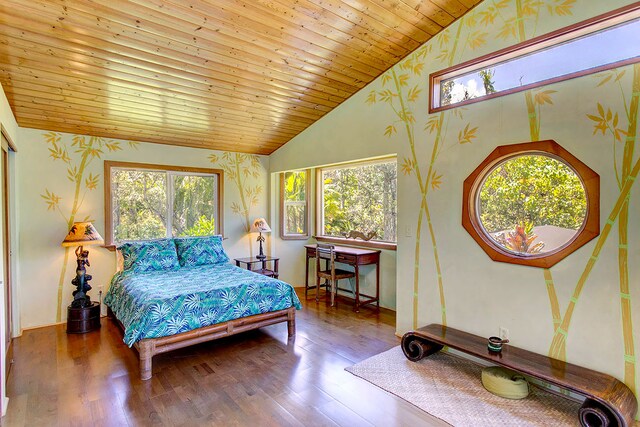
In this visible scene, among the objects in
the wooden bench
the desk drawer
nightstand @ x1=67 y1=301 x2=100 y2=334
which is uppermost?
the desk drawer

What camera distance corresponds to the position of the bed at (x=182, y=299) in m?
2.91

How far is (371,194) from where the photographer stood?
5047mm

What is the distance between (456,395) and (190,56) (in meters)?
3.60

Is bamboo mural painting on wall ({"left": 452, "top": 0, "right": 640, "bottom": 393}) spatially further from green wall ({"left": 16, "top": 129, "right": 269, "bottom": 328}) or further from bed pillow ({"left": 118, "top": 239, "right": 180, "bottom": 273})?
green wall ({"left": 16, "top": 129, "right": 269, "bottom": 328})

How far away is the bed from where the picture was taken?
115 inches

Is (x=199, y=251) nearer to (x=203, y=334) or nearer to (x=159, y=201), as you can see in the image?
(x=159, y=201)

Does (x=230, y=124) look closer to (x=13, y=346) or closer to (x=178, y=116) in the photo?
(x=178, y=116)

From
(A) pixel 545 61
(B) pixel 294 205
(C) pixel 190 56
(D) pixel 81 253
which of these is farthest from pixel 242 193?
(A) pixel 545 61

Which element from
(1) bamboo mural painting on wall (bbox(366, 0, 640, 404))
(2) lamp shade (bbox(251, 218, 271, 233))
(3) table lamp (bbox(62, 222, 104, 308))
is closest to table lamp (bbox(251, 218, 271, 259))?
(2) lamp shade (bbox(251, 218, 271, 233))

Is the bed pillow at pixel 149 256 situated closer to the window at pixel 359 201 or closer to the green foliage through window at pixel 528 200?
the window at pixel 359 201

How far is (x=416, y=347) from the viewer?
3113 mm

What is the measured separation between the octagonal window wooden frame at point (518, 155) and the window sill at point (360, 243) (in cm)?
133

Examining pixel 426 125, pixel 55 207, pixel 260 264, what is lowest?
pixel 260 264

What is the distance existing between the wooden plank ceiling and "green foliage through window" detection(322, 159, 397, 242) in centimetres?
120
